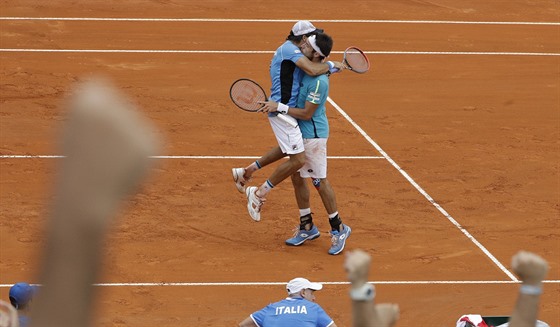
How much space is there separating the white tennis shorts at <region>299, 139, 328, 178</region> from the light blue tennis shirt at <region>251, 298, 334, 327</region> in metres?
3.61

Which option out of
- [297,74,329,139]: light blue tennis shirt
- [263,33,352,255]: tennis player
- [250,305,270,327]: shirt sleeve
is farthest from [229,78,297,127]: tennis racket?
[250,305,270,327]: shirt sleeve

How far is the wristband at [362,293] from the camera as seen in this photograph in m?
2.32

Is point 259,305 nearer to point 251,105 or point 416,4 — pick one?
point 251,105

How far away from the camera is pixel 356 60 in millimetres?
13727

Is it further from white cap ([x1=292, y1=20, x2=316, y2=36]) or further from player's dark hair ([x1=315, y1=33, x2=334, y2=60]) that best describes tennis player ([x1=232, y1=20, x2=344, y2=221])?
player's dark hair ([x1=315, y1=33, x2=334, y2=60])

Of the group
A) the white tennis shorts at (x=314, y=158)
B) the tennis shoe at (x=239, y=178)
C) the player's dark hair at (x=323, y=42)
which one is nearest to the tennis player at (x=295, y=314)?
the white tennis shorts at (x=314, y=158)

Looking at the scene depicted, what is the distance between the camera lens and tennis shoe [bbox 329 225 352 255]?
Answer: 518 inches

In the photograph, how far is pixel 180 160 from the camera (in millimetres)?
16484

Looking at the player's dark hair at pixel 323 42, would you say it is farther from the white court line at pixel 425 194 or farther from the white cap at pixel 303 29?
the white court line at pixel 425 194

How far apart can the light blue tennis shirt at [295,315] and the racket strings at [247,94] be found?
4160 mm

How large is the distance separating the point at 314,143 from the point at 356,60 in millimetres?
1547

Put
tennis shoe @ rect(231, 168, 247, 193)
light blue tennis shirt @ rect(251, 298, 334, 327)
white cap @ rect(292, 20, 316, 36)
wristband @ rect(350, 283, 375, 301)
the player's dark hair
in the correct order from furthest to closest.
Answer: tennis shoe @ rect(231, 168, 247, 193) → white cap @ rect(292, 20, 316, 36) → the player's dark hair → light blue tennis shirt @ rect(251, 298, 334, 327) → wristband @ rect(350, 283, 375, 301)

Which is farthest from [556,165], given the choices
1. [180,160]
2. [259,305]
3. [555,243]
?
[259,305]

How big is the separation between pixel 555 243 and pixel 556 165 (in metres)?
3.19
